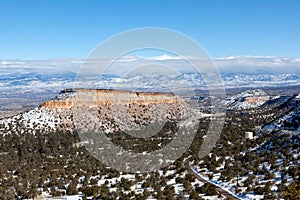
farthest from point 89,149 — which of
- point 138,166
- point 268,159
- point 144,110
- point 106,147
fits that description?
point 144,110

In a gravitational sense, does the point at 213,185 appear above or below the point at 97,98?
below

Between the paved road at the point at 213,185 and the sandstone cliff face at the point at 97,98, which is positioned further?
the sandstone cliff face at the point at 97,98

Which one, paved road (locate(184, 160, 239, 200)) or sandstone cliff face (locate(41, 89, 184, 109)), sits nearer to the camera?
paved road (locate(184, 160, 239, 200))

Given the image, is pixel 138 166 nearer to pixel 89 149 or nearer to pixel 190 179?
pixel 190 179

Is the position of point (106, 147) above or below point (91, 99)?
below

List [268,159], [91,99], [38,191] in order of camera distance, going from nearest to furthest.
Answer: [38,191] < [268,159] < [91,99]

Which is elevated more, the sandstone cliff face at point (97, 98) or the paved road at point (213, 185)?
the sandstone cliff face at point (97, 98)

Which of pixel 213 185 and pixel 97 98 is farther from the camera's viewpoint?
pixel 97 98

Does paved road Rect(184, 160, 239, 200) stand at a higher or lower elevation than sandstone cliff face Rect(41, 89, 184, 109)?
lower
